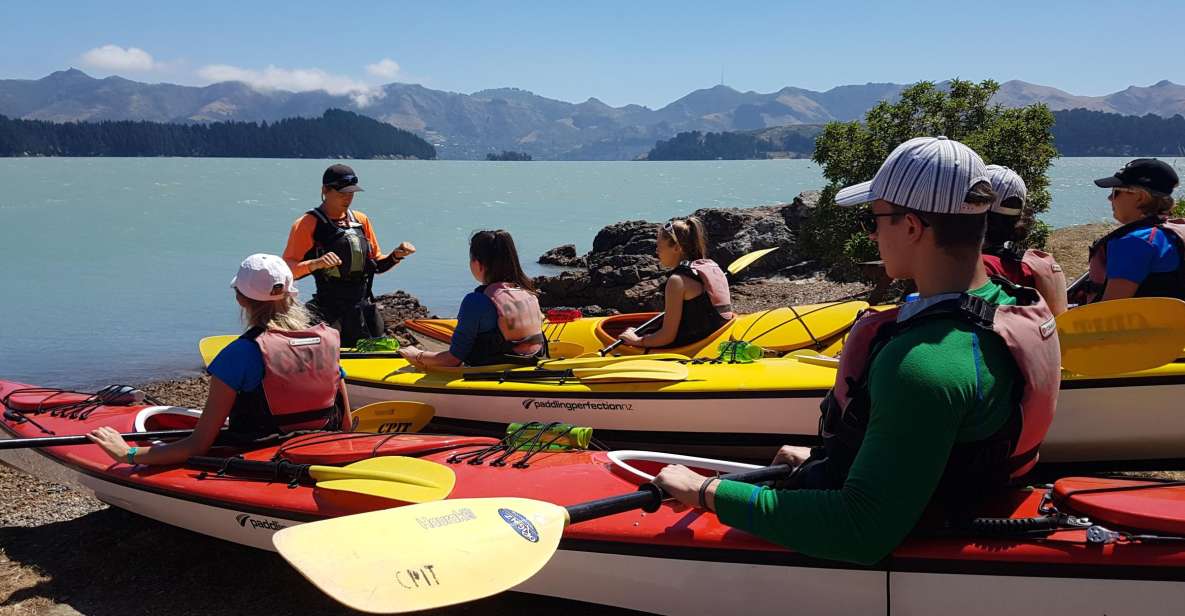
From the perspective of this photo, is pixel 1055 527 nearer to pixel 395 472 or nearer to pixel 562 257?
pixel 395 472

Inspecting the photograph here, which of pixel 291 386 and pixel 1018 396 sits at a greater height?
pixel 1018 396

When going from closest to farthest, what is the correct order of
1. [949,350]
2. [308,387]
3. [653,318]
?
[949,350] → [308,387] → [653,318]

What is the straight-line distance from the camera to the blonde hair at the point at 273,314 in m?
4.09

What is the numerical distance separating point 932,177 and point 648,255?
1697 cm

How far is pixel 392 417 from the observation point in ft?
18.1

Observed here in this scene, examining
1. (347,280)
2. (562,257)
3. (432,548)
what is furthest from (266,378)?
(562,257)

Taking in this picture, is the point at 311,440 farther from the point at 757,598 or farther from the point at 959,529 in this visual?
the point at 959,529

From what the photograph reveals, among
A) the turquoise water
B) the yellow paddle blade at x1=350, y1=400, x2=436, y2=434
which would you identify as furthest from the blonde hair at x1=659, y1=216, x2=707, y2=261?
the turquoise water

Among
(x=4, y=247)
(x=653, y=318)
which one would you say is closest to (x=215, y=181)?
(x=4, y=247)

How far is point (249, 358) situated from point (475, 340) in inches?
90.8

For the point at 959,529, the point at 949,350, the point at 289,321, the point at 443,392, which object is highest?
the point at 949,350

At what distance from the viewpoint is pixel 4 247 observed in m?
32.9

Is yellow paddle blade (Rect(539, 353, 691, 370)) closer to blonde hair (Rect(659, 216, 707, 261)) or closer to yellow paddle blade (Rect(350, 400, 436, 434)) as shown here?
blonde hair (Rect(659, 216, 707, 261))

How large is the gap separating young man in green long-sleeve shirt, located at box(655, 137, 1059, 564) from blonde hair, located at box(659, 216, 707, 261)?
4.07 metres
